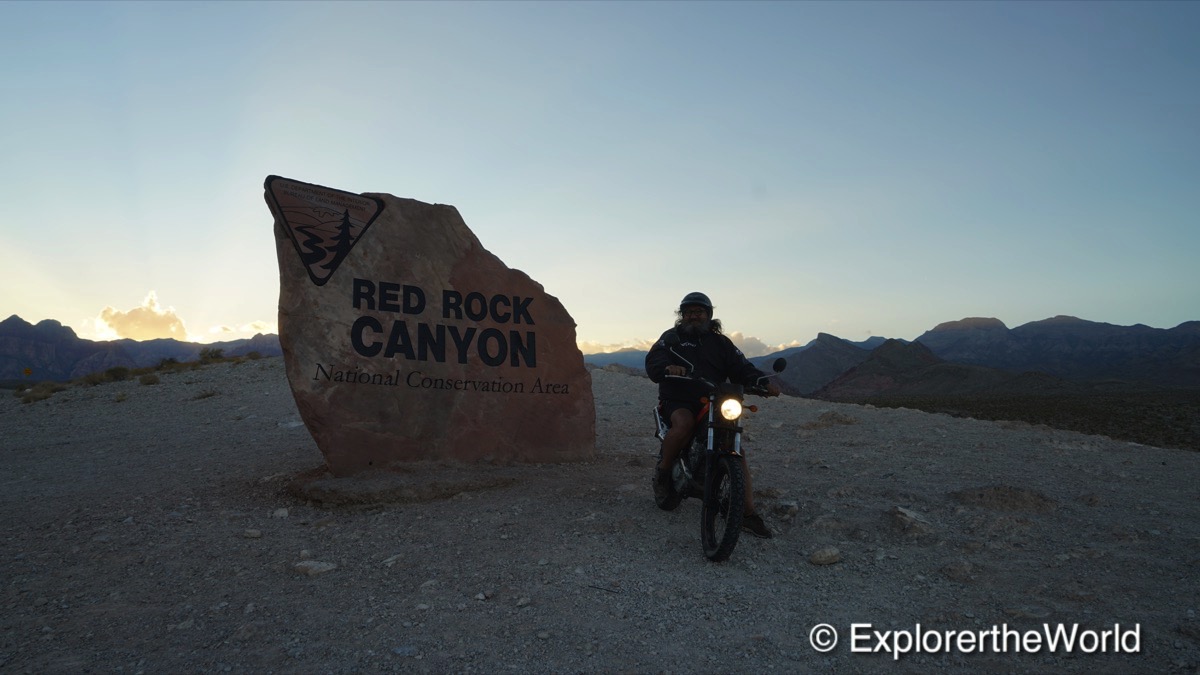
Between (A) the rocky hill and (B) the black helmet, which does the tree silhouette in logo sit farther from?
(A) the rocky hill

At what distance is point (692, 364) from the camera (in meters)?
5.56

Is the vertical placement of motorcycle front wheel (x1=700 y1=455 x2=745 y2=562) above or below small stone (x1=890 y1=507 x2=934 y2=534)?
above

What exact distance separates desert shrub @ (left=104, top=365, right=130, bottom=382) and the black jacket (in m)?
18.6

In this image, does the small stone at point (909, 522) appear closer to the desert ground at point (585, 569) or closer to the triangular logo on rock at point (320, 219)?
the desert ground at point (585, 569)

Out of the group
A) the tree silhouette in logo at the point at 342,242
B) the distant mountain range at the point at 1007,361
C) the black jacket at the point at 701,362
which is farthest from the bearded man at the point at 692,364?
the distant mountain range at the point at 1007,361

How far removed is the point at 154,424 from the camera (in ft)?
38.6

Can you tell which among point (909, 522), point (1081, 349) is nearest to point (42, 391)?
point (909, 522)

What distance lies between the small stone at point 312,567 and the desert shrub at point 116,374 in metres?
17.5

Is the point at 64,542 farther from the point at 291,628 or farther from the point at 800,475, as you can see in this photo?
the point at 800,475

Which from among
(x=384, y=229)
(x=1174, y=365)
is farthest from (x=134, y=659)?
(x=1174, y=365)

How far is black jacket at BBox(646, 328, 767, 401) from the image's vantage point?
5.58 meters

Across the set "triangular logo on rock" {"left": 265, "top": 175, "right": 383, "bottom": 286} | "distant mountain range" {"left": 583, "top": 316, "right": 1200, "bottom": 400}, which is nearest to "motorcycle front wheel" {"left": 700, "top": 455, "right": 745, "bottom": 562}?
"triangular logo on rock" {"left": 265, "top": 175, "right": 383, "bottom": 286}

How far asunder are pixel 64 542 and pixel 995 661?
654 cm

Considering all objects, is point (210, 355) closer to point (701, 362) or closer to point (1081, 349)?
point (701, 362)
